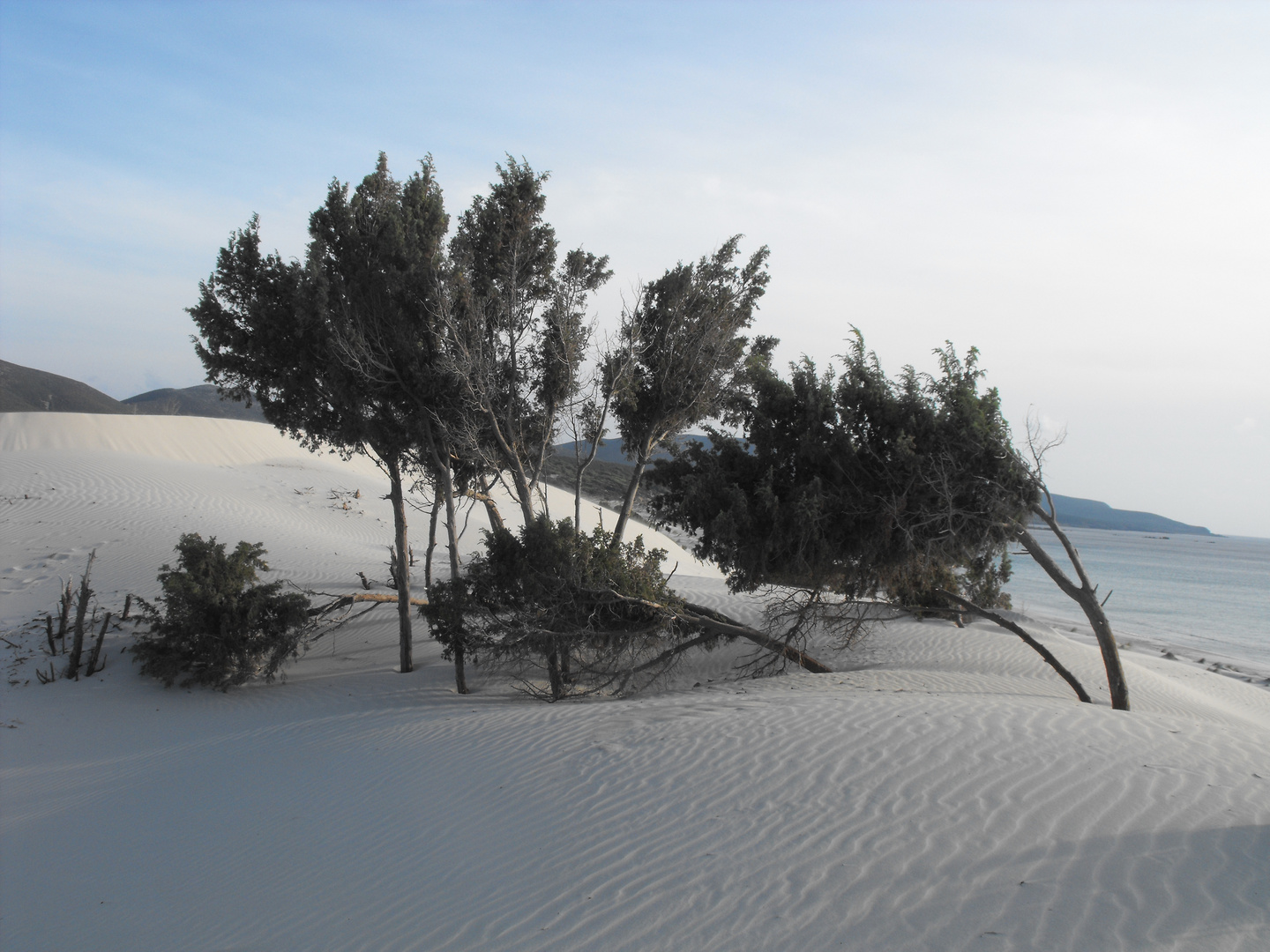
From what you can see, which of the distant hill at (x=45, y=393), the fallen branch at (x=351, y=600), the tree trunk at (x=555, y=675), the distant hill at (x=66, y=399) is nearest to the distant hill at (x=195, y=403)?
the distant hill at (x=66, y=399)

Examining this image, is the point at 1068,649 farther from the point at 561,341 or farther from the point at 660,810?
the point at 660,810

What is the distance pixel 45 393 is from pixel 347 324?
420 ft

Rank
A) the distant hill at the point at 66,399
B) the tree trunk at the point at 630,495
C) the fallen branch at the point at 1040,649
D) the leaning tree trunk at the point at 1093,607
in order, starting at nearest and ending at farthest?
1. the leaning tree trunk at the point at 1093,607
2. the fallen branch at the point at 1040,649
3. the tree trunk at the point at 630,495
4. the distant hill at the point at 66,399

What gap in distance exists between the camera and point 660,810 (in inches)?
230

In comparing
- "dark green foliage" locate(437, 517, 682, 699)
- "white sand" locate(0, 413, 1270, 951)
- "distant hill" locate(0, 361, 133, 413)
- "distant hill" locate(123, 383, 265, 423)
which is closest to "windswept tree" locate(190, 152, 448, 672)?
"dark green foliage" locate(437, 517, 682, 699)

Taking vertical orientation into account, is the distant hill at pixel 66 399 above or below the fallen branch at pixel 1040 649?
above

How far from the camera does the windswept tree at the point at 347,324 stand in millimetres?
13125

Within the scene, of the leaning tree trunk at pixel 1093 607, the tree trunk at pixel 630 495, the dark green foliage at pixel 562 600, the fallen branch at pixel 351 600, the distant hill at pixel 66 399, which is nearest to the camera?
the leaning tree trunk at pixel 1093 607

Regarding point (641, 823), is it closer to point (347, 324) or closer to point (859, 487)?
point (859, 487)

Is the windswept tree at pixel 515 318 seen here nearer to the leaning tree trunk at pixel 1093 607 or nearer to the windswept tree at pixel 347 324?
the windswept tree at pixel 347 324

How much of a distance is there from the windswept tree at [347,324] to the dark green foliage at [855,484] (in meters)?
5.56

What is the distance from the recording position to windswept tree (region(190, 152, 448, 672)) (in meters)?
13.1

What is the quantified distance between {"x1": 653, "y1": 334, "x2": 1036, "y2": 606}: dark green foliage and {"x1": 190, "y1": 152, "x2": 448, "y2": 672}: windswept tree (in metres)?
5.56

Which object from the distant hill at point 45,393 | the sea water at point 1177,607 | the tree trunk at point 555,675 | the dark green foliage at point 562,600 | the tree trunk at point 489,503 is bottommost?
the sea water at point 1177,607
